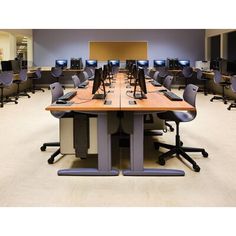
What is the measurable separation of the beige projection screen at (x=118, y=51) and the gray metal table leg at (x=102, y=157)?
10.0m

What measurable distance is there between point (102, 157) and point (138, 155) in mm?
341

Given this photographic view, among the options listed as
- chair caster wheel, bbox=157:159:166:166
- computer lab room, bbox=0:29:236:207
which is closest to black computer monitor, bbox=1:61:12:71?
computer lab room, bbox=0:29:236:207

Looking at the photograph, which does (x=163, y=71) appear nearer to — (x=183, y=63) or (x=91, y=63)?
(x=183, y=63)

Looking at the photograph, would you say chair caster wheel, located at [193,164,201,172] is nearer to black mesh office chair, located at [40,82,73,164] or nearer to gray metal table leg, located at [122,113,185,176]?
gray metal table leg, located at [122,113,185,176]

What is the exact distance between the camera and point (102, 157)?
307cm

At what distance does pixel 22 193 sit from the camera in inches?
104

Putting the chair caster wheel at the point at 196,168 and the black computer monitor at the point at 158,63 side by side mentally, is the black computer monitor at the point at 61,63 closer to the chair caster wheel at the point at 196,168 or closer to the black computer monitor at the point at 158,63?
the black computer monitor at the point at 158,63

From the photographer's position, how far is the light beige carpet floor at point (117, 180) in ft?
8.20

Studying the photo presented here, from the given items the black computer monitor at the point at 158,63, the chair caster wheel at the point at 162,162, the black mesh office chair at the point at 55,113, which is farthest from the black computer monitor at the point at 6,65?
the chair caster wheel at the point at 162,162

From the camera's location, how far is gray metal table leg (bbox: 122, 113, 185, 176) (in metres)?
3.03
